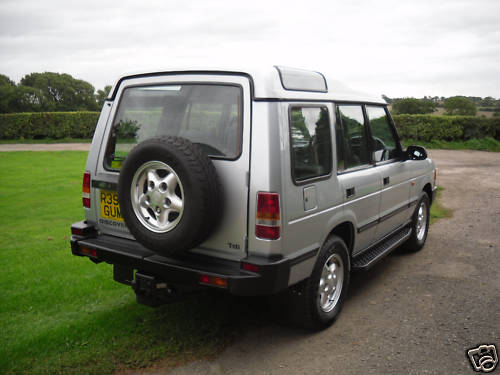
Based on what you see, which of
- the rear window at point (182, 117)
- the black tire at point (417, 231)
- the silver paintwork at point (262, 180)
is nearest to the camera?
the silver paintwork at point (262, 180)

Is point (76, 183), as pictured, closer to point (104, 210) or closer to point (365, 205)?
point (104, 210)

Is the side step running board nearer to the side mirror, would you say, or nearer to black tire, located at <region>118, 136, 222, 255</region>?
the side mirror

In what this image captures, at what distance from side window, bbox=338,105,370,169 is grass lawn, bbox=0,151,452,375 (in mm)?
1598

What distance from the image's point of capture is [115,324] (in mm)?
3934

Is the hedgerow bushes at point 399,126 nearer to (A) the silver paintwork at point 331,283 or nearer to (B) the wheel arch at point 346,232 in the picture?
(B) the wheel arch at point 346,232

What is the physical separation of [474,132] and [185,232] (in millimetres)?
20334

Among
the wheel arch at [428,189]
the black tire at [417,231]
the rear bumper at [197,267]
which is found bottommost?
the black tire at [417,231]

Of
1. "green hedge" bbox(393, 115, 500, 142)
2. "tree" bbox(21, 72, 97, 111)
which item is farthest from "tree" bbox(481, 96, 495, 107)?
"tree" bbox(21, 72, 97, 111)

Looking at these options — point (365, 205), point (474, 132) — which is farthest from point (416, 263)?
point (474, 132)

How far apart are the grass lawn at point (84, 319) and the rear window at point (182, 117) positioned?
1366mm

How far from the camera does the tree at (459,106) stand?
20.8 meters

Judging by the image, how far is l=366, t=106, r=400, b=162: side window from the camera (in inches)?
189

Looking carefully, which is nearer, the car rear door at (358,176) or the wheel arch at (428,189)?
the car rear door at (358,176)

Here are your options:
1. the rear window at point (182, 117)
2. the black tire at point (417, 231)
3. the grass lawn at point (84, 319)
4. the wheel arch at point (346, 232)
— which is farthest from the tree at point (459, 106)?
the rear window at point (182, 117)
